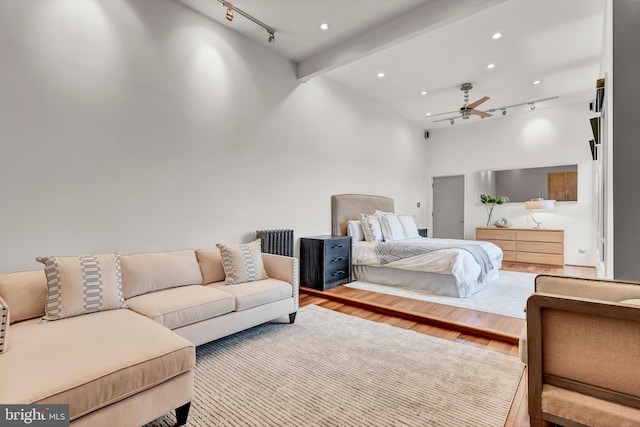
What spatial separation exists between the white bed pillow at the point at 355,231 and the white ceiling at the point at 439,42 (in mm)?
2461

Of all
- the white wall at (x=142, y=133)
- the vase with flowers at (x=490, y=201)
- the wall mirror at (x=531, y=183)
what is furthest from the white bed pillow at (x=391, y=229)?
the wall mirror at (x=531, y=183)

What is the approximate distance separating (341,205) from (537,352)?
13.2 feet

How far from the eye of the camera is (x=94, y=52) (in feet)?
8.87

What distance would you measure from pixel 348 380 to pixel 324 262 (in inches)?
91.0

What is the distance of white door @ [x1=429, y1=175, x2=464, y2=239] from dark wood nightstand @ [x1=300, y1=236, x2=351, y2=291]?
431cm

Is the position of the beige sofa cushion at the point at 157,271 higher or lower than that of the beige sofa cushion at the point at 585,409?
higher

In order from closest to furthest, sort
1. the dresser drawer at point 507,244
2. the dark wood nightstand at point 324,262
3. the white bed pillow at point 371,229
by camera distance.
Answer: the dark wood nightstand at point 324,262
the white bed pillow at point 371,229
the dresser drawer at point 507,244

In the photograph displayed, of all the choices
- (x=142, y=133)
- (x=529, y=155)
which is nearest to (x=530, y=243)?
(x=529, y=155)

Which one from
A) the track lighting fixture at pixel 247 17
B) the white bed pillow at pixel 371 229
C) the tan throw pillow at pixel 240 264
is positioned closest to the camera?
the tan throw pillow at pixel 240 264

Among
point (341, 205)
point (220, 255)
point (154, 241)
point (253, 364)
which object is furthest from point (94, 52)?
point (341, 205)

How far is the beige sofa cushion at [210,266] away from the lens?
309 centimetres

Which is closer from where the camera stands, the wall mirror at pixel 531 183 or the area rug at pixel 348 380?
the area rug at pixel 348 380

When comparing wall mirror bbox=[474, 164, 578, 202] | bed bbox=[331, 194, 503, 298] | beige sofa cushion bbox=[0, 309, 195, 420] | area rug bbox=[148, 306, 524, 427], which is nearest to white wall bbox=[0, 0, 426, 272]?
bed bbox=[331, 194, 503, 298]

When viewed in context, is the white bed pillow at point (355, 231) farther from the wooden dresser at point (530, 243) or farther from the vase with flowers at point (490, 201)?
the vase with flowers at point (490, 201)
